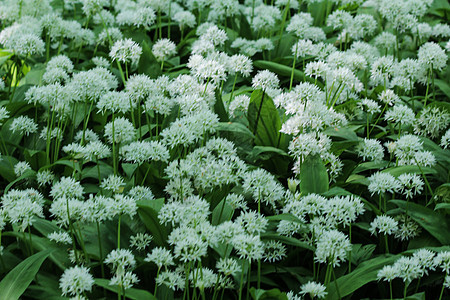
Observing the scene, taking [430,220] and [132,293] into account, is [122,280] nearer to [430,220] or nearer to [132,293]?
[132,293]

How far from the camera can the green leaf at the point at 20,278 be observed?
2.44 metres

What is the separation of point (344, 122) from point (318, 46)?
1072 millimetres

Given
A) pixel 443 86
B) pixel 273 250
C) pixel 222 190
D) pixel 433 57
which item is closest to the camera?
pixel 273 250

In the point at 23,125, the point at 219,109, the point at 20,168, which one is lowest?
the point at 20,168

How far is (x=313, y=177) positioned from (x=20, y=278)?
1.62 m

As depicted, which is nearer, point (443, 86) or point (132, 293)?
point (132, 293)

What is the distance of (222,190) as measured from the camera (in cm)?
307

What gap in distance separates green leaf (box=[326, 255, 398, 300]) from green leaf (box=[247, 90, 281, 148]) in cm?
124

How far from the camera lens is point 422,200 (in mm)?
3400

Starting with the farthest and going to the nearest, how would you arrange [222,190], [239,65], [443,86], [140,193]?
[443,86] → [239,65] → [222,190] → [140,193]

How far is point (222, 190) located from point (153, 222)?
0.50 meters

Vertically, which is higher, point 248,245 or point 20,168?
point 248,245

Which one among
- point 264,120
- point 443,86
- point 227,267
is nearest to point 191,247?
point 227,267

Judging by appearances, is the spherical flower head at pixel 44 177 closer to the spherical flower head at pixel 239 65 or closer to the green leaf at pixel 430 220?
the spherical flower head at pixel 239 65
